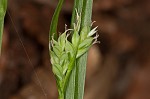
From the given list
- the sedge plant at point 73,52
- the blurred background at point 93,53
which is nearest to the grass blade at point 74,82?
the sedge plant at point 73,52

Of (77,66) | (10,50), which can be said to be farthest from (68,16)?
(77,66)

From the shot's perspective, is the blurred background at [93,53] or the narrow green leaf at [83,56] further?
the blurred background at [93,53]

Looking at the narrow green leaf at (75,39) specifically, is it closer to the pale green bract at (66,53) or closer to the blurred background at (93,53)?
the pale green bract at (66,53)

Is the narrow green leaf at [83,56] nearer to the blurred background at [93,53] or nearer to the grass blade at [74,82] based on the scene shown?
the grass blade at [74,82]

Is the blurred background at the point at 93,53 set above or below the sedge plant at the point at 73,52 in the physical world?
below

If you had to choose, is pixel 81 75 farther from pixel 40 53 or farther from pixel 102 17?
pixel 102 17

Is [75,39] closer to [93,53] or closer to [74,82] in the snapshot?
[74,82]

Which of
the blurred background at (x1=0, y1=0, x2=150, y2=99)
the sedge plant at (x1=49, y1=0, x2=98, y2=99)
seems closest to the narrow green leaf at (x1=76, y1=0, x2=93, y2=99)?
the sedge plant at (x1=49, y1=0, x2=98, y2=99)
